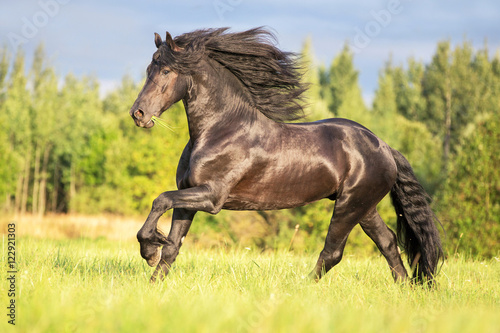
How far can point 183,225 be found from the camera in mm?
4711

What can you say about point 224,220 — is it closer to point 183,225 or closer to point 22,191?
point 183,225

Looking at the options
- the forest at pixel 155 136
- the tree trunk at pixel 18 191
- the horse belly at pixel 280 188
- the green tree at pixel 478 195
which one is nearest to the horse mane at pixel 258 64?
the horse belly at pixel 280 188

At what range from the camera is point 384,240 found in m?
5.39

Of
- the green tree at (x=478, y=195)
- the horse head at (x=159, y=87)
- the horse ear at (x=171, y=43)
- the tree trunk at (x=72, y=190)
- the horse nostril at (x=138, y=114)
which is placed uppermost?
the horse ear at (x=171, y=43)

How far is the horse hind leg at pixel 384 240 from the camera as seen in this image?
5352mm

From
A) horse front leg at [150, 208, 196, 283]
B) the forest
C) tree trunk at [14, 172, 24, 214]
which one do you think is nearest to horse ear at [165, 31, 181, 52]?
horse front leg at [150, 208, 196, 283]

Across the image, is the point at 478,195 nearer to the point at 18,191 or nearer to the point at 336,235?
the point at 336,235

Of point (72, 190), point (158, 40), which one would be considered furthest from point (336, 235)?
point (72, 190)

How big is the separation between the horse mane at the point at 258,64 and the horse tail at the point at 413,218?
153 centimetres

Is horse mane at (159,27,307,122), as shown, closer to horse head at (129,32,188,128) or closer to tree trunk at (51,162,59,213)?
horse head at (129,32,188,128)

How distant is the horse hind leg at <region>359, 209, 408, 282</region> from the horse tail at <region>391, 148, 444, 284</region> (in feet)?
0.62

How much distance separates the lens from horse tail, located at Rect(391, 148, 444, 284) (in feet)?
17.8

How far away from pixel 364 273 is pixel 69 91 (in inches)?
1364

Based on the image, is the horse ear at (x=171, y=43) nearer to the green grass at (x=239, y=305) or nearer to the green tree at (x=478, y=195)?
the green grass at (x=239, y=305)
